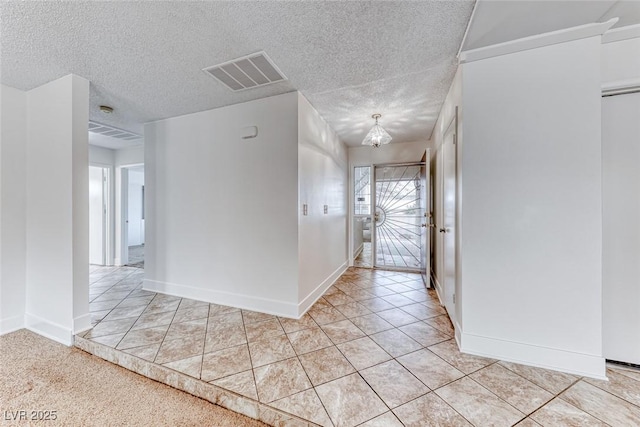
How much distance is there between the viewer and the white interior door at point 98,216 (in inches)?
186

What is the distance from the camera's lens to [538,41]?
1.65 meters

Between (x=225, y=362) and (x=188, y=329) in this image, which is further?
(x=188, y=329)

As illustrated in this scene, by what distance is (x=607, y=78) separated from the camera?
1.66m

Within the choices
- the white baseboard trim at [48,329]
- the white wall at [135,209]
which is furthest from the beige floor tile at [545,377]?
the white wall at [135,209]

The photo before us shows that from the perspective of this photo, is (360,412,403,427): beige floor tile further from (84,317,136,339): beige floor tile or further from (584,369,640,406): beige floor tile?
(84,317,136,339): beige floor tile

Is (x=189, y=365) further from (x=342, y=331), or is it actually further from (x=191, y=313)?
(x=342, y=331)

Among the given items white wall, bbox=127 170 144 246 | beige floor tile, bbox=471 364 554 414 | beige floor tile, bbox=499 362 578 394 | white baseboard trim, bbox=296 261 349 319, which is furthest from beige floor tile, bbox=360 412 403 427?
white wall, bbox=127 170 144 246

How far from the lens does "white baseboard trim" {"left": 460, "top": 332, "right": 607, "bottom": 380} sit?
62.4 inches

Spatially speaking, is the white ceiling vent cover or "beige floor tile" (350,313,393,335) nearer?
the white ceiling vent cover

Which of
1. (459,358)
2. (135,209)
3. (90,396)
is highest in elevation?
(135,209)

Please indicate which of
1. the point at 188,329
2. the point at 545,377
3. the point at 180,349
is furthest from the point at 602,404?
the point at 188,329

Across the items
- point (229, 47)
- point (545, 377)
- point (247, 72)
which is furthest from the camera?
point (247, 72)

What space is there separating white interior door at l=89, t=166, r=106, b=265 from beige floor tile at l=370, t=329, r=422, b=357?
5.52 m

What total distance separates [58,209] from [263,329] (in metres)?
2.23
